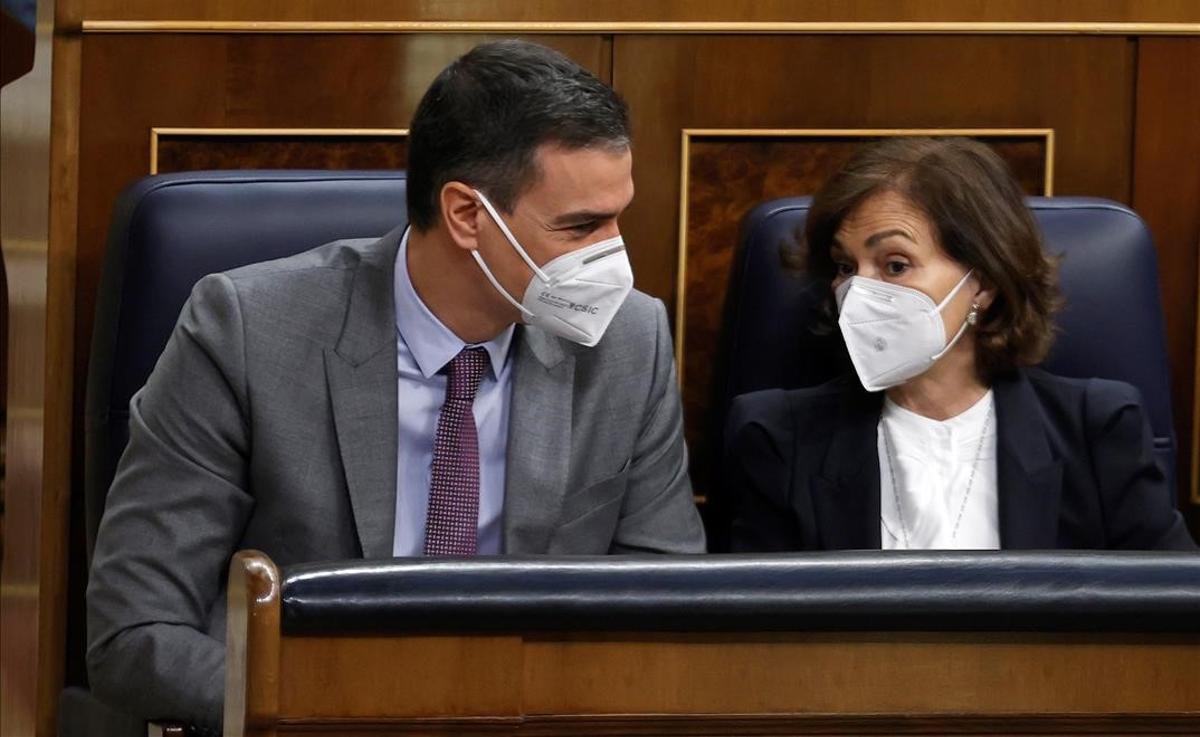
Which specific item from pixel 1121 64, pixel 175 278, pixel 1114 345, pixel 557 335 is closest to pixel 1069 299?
pixel 1114 345

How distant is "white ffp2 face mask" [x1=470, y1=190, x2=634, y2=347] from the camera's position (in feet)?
6.23

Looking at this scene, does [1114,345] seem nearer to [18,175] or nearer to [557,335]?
[557,335]

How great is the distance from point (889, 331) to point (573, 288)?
0.44 m

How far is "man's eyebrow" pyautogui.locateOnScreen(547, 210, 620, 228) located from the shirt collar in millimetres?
145

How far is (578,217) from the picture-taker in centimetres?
191

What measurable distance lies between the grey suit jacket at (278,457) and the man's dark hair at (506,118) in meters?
0.11

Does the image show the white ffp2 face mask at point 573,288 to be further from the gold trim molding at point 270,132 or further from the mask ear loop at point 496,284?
the gold trim molding at point 270,132

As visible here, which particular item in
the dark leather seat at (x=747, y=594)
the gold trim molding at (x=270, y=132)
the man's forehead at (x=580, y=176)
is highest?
the gold trim molding at (x=270, y=132)

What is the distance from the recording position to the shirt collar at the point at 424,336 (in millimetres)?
1897

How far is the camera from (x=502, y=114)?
74.7 inches

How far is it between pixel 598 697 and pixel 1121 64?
5.48 ft

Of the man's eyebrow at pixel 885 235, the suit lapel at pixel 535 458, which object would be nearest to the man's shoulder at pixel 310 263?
the suit lapel at pixel 535 458

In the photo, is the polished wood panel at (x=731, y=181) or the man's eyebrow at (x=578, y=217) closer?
the man's eyebrow at (x=578, y=217)

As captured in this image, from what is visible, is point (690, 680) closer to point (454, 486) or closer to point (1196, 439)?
point (454, 486)
